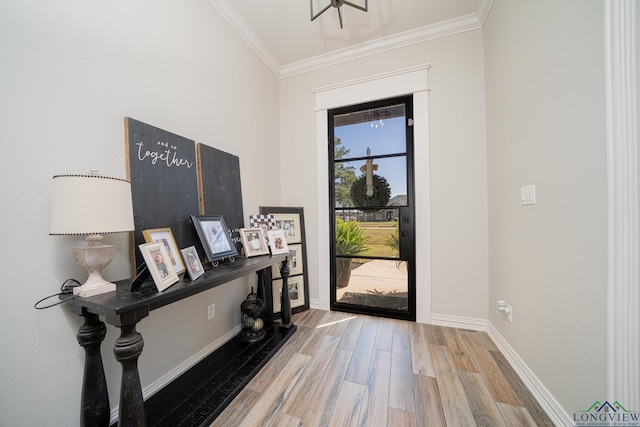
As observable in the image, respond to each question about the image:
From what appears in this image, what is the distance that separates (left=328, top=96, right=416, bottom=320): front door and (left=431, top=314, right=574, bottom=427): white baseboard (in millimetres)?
382

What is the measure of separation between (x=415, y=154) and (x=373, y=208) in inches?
28.4

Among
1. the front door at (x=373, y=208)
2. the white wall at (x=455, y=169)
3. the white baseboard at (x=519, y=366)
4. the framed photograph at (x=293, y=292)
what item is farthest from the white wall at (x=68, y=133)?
the white baseboard at (x=519, y=366)

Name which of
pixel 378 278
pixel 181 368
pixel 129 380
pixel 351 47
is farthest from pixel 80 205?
pixel 351 47

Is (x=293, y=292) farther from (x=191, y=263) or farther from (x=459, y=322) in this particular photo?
(x=459, y=322)

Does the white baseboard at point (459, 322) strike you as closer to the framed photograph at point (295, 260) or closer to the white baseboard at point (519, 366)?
the white baseboard at point (519, 366)

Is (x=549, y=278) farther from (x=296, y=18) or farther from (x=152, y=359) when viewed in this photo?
(x=296, y=18)

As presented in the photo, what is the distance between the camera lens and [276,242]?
2150 mm

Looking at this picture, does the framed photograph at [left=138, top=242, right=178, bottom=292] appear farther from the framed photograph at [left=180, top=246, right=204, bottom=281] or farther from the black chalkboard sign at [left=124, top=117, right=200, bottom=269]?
the black chalkboard sign at [left=124, top=117, right=200, bottom=269]

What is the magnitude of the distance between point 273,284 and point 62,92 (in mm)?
2111

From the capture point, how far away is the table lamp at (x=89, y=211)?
0.89m

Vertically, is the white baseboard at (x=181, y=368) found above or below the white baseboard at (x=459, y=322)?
above

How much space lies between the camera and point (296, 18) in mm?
2219

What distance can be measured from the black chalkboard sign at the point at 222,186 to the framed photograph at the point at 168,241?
0.43 m

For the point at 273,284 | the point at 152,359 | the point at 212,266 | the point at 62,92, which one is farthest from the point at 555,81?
the point at 152,359
